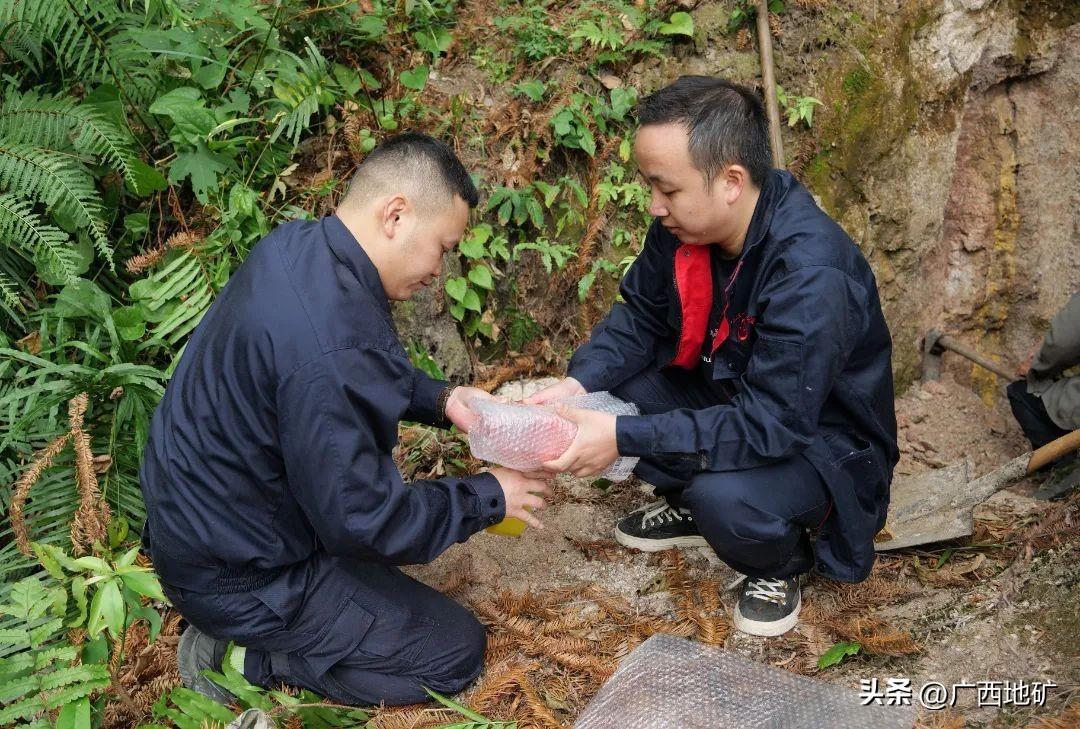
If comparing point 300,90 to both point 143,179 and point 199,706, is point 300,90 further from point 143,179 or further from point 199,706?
point 199,706

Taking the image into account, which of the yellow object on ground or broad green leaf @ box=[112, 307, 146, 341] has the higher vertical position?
broad green leaf @ box=[112, 307, 146, 341]

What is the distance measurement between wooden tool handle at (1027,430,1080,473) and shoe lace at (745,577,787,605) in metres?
1.77

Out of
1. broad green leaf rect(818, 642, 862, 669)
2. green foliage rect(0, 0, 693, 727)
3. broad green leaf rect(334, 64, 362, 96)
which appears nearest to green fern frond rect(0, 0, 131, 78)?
green foliage rect(0, 0, 693, 727)

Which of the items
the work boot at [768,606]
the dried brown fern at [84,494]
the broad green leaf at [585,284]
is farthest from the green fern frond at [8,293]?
the work boot at [768,606]

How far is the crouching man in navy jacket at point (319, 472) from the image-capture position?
2453 mm

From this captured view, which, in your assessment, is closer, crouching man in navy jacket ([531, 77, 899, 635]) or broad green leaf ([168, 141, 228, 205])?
crouching man in navy jacket ([531, 77, 899, 635])

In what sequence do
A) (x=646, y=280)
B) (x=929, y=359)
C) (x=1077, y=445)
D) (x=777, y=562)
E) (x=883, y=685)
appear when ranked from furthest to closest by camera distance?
(x=929, y=359) → (x=1077, y=445) → (x=646, y=280) → (x=777, y=562) → (x=883, y=685)

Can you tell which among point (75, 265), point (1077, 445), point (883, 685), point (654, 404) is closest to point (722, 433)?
point (654, 404)

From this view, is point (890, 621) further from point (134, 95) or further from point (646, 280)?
point (134, 95)

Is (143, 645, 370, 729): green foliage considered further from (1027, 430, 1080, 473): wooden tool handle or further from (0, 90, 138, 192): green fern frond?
(1027, 430, 1080, 473): wooden tool handle

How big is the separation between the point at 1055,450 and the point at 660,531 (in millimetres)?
2065

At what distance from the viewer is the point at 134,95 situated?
14.2ft

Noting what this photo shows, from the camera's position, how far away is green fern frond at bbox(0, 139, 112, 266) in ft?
12.2

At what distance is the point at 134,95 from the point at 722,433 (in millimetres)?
3584
